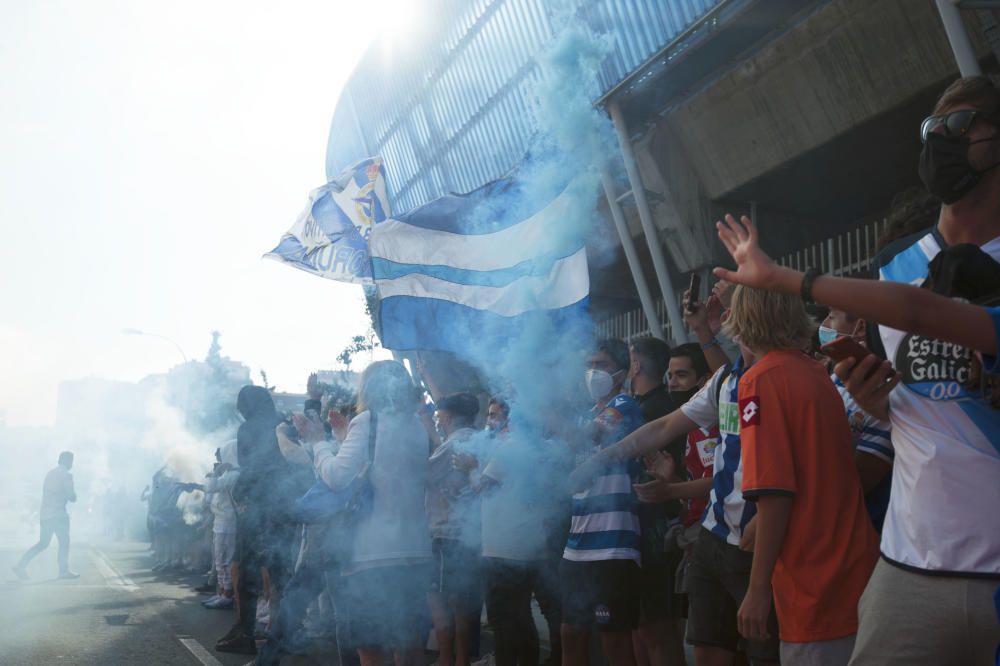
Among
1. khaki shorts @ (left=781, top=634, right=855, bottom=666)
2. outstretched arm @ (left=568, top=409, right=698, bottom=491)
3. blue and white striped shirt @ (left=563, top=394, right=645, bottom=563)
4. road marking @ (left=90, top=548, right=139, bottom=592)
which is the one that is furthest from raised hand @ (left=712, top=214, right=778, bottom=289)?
road marking @ (left=90, top=548, right=139, bottom=592)

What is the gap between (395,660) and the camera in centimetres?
465

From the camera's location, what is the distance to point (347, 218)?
11.5 meters

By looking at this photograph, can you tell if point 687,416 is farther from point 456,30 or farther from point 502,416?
point 456,30

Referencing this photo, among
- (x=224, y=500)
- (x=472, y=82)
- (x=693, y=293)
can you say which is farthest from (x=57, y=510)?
Result: (x=693, y=293)

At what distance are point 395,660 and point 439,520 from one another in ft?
3.84

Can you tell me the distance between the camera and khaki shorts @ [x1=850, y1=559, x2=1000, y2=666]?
188 centimetres

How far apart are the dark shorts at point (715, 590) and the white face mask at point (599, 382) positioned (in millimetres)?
1041

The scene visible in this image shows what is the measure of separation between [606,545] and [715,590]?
803mm

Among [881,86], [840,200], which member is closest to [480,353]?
[881,86]

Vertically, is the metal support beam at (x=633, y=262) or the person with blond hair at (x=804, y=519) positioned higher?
the metal support beam at (x=633, y=262)

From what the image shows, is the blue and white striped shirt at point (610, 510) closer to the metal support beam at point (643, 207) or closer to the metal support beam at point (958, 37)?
the metal support beam at point (958, 37)

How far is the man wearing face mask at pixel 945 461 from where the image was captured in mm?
1913

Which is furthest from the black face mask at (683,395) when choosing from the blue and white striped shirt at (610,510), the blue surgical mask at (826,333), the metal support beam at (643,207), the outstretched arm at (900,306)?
the metal support beam at (643,207)

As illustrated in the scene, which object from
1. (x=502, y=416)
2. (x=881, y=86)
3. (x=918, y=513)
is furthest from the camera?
(x=881, y=86)
